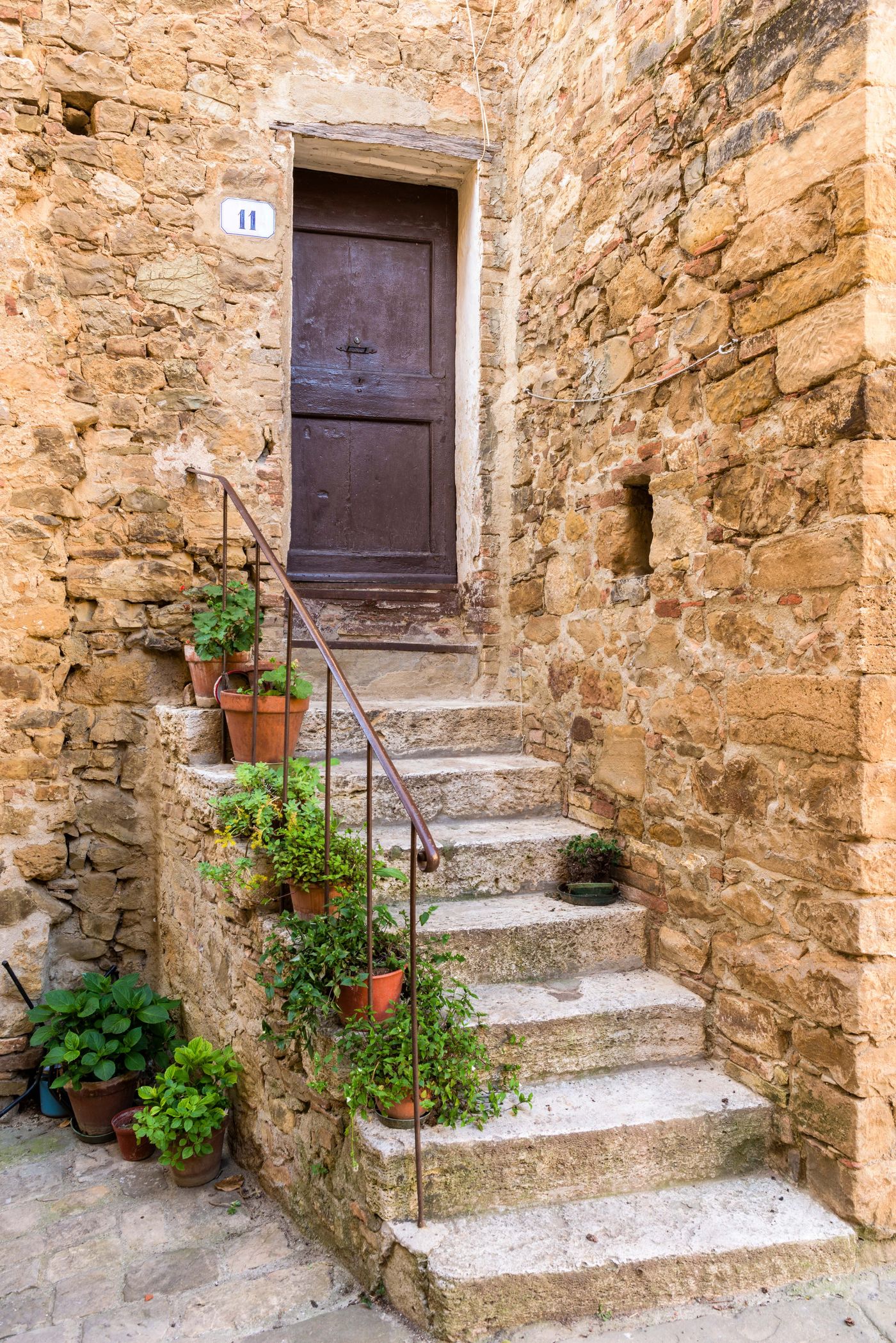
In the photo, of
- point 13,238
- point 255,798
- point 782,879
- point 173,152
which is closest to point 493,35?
point 173,152

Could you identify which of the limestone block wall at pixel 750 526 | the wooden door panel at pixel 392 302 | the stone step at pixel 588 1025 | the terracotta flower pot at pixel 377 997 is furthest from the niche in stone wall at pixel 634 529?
the wooden door panel at pixel 392 302

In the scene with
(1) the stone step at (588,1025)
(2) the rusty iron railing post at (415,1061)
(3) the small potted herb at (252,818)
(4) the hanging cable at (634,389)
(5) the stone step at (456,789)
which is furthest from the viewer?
(5) the stone step at (456,789)

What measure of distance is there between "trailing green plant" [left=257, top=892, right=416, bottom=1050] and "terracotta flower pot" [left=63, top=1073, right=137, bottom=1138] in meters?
0.96

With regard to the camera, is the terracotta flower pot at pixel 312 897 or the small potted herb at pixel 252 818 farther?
the small potted herb at pixel 252 818

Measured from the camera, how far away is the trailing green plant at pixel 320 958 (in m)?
2.40

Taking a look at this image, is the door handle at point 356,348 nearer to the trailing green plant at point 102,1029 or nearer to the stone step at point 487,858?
the stone step at point 487,858

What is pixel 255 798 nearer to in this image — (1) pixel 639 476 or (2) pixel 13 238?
(1) pixel 639 476

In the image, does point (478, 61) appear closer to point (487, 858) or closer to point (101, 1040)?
point (487, 858)

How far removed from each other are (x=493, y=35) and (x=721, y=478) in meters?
2.96

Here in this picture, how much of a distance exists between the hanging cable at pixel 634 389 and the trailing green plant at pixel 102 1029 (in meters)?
2.71

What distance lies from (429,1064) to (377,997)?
205 millimetres

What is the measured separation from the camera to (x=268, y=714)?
3.20 metres

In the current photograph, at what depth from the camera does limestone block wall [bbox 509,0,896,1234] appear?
2.20m

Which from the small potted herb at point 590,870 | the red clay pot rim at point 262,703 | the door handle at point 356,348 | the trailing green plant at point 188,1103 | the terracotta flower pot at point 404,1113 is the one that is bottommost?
the trailing green plant at point 188,1103
